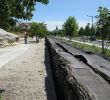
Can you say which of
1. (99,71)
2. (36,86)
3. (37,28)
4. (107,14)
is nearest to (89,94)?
(99,71)

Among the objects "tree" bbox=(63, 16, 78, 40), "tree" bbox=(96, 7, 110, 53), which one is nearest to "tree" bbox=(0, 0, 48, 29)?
"tree" bbox=(96, 7, 110, 53)

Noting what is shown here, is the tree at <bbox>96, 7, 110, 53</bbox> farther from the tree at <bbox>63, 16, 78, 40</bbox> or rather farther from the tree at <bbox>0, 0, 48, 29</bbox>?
the tree at <bbox>63, 16, 78, 40</bbox>

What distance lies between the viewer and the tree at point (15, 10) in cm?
1001

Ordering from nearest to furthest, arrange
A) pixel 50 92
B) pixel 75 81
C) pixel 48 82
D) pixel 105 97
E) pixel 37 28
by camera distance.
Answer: pixel 105 97
pixel 75 81
pixel 50 92
pixel 48 82
pixel 37 28

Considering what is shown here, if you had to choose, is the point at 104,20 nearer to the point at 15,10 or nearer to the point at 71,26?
the point at 15,10

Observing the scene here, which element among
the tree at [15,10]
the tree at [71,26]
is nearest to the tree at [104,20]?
the tree at [15,10]

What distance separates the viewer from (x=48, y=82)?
13.8 meters

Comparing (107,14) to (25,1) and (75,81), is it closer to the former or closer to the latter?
(25,1)

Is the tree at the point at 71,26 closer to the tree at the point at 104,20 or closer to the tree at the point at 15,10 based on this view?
the tree at the point at 104,20

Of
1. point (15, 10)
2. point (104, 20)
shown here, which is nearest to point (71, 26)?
point (104, 20)

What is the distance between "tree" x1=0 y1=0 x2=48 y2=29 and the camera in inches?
394

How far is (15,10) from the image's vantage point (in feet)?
35.7

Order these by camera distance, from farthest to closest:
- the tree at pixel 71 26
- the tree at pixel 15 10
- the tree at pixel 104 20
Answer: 1. the tree at pixel 71 26
2. the tree at pixel 104 20
3. the tree at pixel 15 10

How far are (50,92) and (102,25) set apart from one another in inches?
708
